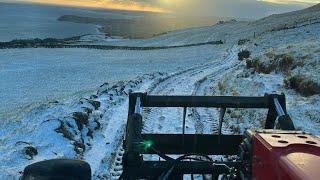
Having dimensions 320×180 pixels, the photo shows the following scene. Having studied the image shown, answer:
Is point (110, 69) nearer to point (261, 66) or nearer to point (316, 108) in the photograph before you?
point (261, 66)

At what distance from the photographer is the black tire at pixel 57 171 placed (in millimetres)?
2846

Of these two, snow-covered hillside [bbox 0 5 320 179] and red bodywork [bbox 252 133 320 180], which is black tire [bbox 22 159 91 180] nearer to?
red bodywork [bbox 252 133 320 180]

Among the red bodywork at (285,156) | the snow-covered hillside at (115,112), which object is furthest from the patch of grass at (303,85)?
the red bodywork at (285,156)

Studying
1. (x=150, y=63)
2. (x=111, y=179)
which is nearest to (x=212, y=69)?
(x=150, y=63)

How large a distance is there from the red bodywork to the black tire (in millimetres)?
1425

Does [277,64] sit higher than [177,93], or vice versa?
[277,64]

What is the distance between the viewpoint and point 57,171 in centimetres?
289

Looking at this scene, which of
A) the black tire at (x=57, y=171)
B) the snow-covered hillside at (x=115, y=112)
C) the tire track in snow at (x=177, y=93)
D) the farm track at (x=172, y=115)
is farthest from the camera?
the tire track in snow at (x=177, y=93)

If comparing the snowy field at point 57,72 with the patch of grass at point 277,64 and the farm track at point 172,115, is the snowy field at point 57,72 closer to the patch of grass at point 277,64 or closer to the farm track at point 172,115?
the farm track at point 172,115

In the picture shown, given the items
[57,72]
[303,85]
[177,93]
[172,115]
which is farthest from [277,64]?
[57,72]

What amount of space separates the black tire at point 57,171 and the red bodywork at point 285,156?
1.43 m

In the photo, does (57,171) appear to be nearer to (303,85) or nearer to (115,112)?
(115,112)

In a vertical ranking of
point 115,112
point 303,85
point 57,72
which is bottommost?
point 57,72

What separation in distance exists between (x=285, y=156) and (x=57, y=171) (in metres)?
1.71
